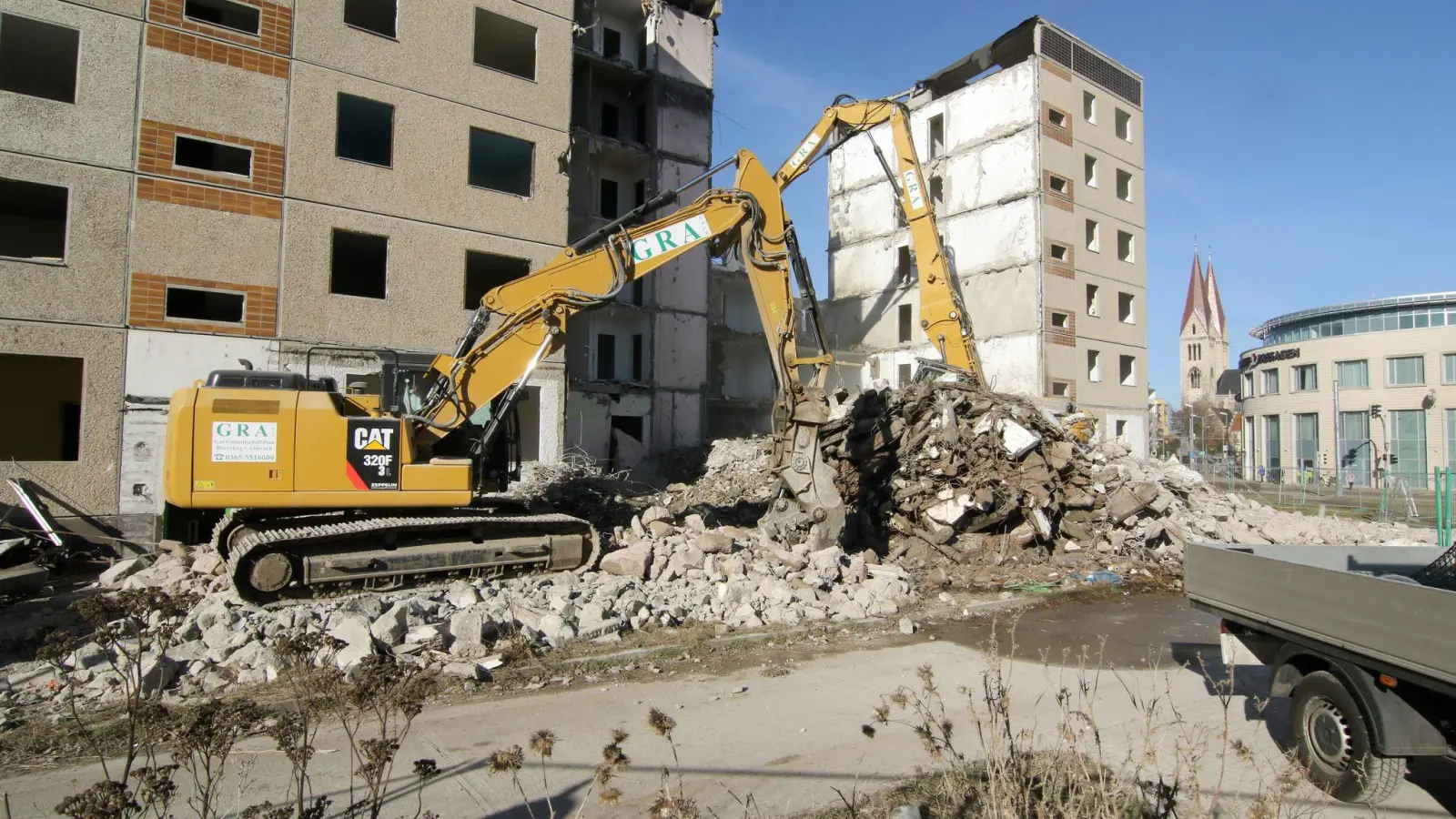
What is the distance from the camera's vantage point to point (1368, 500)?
87.6 ft

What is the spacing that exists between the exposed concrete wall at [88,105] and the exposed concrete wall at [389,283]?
2.73 m

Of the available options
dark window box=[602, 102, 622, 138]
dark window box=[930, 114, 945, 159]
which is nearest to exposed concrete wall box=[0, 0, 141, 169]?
dark window box=[602, 102, 622, 138]

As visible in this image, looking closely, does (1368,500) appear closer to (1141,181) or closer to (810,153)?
(1141,181)

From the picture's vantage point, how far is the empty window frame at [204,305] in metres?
13.8

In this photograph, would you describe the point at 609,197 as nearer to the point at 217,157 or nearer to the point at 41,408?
the point at 217,157

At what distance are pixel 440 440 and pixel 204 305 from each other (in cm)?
733

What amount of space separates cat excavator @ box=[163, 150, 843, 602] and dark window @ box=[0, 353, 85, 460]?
31.3 ft

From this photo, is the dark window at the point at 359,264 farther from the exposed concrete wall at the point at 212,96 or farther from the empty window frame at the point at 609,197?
the empty window frame at the point at 609,197

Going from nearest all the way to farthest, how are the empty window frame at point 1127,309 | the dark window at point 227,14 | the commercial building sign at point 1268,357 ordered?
the dark window at point 227,14 < the empty window frame at point 1127,309 < the commercial building sign at point 1268,357

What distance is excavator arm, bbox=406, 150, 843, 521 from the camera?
400 inches

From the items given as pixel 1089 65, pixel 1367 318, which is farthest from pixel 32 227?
pixel 1367 318

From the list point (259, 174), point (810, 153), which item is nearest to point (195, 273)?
point (259, 174)

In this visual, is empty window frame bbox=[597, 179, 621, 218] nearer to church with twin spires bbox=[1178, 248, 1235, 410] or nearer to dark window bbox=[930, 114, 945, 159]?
dark window bbox=[930, 114, 945, 159]

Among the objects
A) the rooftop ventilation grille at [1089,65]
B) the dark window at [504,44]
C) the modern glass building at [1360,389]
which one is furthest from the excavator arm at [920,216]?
the modern glass building at [1360,389]
